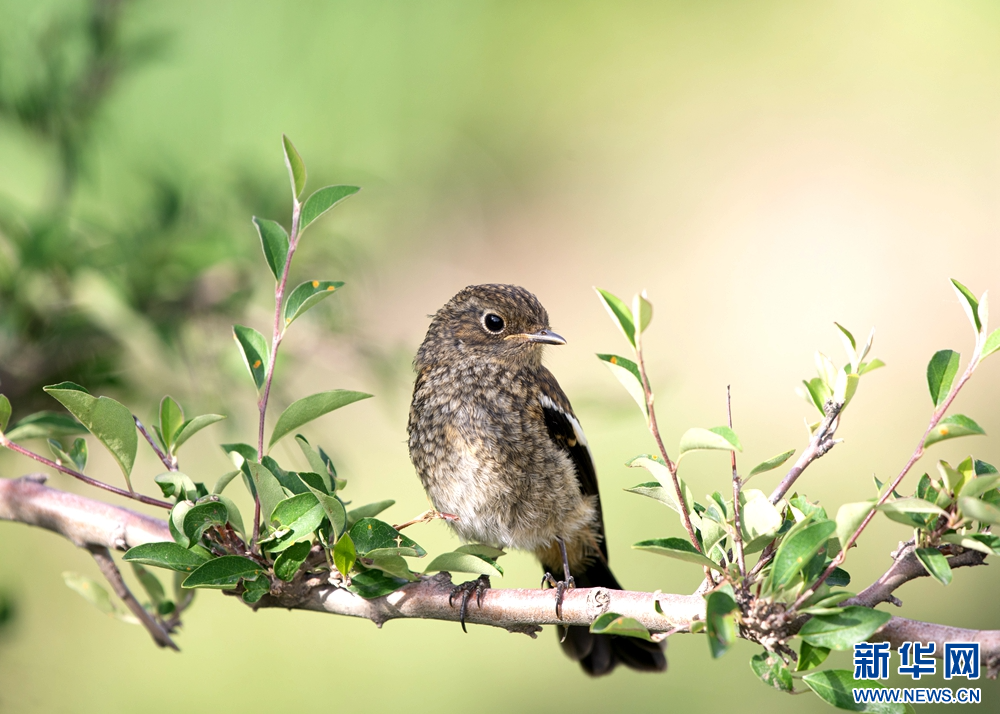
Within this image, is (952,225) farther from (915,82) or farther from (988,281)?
(915,82)

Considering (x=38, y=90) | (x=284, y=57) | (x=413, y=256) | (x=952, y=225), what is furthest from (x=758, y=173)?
(x=38, y=90)

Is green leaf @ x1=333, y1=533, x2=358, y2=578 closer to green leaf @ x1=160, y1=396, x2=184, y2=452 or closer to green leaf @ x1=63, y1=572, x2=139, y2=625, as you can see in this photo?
green leaf @ x1=160, y1=396, x2=184, y2=452

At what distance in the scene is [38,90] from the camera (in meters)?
2.49

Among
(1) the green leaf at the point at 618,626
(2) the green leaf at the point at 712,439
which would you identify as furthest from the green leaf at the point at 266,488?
(2) the green leaf at the point at 712,439

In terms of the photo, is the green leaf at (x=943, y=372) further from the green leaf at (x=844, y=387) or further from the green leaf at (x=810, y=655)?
the green leaf at (x=810, y=655)

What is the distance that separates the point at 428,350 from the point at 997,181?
216 inches

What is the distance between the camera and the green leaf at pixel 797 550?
1.22 m

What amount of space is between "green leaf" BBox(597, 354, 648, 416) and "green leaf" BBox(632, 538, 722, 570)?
20 cm

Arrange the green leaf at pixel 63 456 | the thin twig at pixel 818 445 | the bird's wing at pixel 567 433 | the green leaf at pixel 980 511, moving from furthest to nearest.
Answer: the bird's wing at pixel 567 433 < the green leaf at pixel 63 456 < the thin twig at pixel 818 445 < the green leaf at pixel 980 511

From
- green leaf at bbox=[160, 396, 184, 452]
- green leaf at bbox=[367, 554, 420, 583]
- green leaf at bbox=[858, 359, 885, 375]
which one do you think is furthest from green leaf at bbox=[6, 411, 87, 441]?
green leaf at bbox=[858, 359, 885, 375]

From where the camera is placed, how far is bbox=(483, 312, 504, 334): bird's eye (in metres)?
2.69

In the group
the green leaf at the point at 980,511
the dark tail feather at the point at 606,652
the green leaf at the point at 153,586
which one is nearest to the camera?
the green leaf at the point at 980,511

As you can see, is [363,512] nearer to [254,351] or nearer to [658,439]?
[254,351]

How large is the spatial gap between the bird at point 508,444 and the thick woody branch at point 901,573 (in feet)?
3.51
